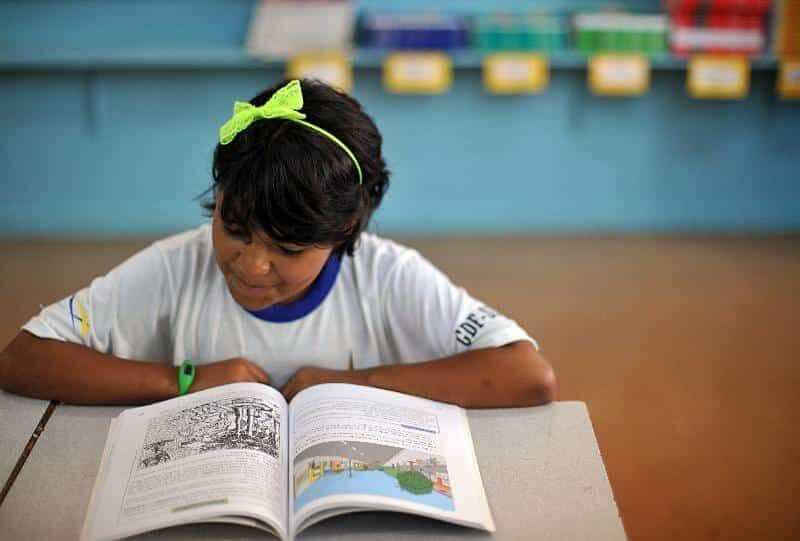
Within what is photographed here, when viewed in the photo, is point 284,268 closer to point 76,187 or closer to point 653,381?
point 653,381

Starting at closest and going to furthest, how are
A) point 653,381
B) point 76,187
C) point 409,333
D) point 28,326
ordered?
1. point 28,326
2. point 409,333
3. point 653,381
4. point 76,187

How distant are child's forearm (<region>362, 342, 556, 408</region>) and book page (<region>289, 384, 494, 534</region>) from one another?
0.03 m

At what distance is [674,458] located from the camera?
2.07 metres

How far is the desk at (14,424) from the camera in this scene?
1.08 m

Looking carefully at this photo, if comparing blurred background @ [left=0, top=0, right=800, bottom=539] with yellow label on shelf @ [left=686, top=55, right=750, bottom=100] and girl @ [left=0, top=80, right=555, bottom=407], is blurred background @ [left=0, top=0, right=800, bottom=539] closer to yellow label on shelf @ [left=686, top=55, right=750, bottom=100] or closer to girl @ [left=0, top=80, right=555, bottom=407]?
yellow label on shelf @ [left=686, top=55, right=750, bottom=100]

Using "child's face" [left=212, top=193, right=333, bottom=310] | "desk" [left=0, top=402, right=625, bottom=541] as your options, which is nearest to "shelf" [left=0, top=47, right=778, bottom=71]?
"child's face" [left=212, top=193, right=333, bottom=310]

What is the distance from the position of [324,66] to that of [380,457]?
2062mm

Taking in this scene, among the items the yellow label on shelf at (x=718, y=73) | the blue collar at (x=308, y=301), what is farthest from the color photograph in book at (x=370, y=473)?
the yellow label on shelf at (x=718, y=73)

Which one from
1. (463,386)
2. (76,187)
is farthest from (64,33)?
(463,386)

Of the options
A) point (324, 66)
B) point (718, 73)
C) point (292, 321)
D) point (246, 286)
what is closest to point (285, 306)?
point (292, 321)

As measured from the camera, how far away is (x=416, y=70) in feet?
9.75

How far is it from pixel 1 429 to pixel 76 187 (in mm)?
2123

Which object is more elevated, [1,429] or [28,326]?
[28,326]

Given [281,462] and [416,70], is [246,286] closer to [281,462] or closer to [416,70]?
[281,462]
